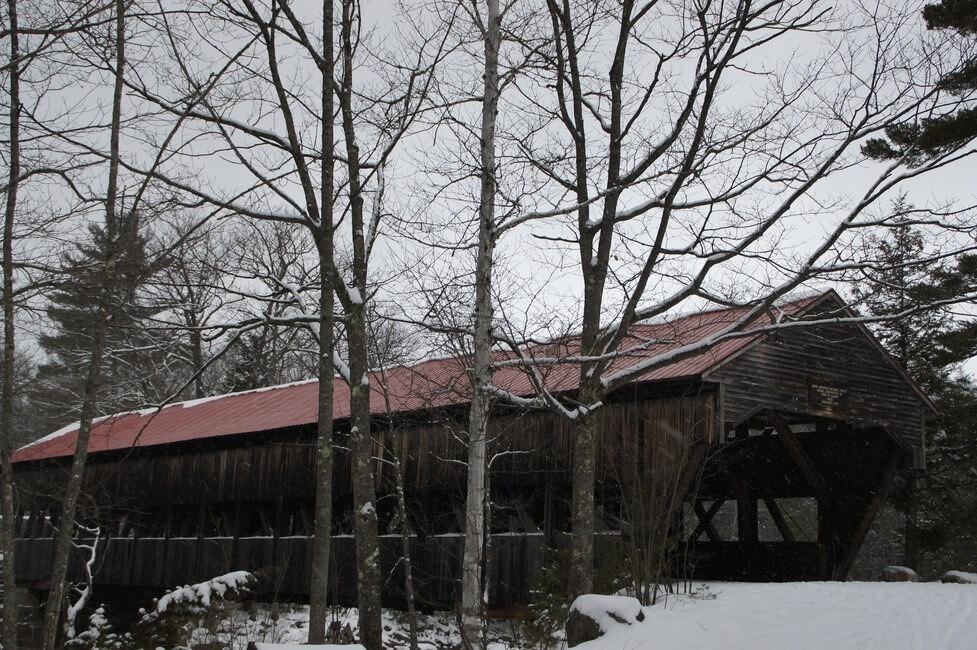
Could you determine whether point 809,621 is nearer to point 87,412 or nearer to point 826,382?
point 826,382

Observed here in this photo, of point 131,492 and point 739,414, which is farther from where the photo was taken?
point 131,492

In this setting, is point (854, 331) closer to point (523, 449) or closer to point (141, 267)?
point (523, 449)

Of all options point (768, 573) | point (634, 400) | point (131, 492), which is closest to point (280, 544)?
point (131, 492)

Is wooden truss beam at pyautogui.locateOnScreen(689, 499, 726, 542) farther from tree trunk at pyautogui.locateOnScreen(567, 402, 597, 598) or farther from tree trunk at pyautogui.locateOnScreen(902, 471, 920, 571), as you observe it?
tree trunk at pyautogui.locateOnScreen(567, 402, 597, 598)

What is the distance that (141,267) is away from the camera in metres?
8.95

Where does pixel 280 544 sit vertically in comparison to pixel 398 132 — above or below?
below

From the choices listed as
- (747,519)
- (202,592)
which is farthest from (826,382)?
(202,592)

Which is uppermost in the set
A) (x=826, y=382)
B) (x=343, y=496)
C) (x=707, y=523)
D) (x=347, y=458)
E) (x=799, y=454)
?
(x=826, y=382)

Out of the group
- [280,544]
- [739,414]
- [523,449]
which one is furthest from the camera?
[280,544]

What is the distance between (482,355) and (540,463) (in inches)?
226

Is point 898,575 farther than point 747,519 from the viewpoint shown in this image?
No

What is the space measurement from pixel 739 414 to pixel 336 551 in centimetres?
795

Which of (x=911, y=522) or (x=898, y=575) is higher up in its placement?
(x=911, y=522)

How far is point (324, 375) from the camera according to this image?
33.1 ft
